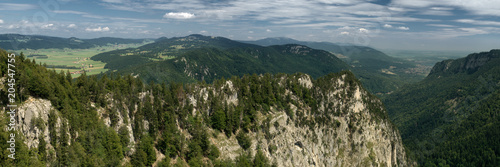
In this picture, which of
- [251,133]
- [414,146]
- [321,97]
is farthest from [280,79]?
[414,146]

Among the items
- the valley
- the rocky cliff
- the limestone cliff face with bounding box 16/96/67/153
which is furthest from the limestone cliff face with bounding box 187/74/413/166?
the limestone cliff face with bounding box 16/96/67/153

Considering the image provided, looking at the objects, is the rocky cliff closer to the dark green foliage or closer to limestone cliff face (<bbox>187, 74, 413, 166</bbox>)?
limestone cliff face (<bbox>187, 74, 413, 166</bbox>)

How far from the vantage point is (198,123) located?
2997 inches

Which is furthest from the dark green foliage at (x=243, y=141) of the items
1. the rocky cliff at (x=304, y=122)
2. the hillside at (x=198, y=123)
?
the rocky cliff at (x=304, y=122)

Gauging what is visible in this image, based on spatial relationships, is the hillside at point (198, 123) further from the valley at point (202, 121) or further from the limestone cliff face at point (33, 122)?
the valley at point (202, 121)

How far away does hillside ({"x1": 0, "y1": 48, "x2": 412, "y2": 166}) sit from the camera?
148 ft

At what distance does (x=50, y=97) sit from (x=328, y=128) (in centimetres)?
10247

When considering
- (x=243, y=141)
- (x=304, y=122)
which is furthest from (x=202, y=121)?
(x=304, y=122)

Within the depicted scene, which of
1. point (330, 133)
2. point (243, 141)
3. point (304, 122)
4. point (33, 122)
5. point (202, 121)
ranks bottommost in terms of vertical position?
point (330, 133)

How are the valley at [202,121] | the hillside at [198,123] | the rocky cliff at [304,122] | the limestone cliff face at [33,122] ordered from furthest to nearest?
the rocky cliff at [304,122] → the valley at [202,121] → the hillside at [198,123] → the limestone cliff face at [33,122]

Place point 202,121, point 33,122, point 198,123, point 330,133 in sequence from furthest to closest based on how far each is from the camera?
point 330,133 < point 202,121 < point 198,123 < point 33,122

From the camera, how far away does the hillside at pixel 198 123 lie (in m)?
45.1

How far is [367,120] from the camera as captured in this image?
123812 mm

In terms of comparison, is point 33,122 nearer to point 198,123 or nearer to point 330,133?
point 198,123
